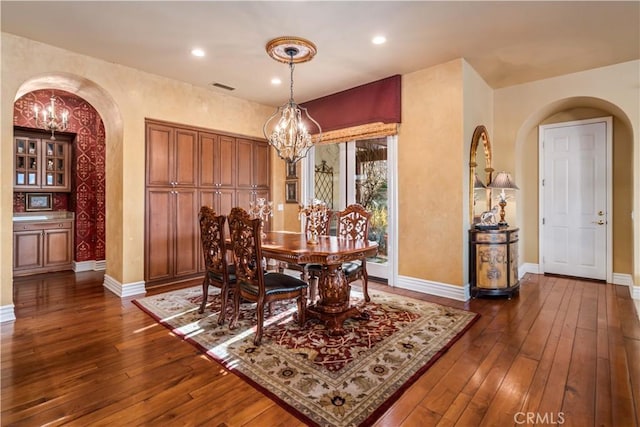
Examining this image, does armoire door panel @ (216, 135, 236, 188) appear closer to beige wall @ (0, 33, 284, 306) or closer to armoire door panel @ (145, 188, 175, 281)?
beige wall @ (0, 33, 284, 306)

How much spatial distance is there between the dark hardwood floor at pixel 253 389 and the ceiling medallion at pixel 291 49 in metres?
2.85

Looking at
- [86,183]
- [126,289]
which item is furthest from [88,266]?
[126,289]

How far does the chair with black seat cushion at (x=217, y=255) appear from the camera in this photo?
2932 mm

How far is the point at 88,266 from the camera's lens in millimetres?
5371

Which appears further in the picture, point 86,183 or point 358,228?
point 86,183

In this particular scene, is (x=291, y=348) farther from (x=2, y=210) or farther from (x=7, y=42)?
(x=7, y=42)

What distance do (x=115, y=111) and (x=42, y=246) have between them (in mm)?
2746

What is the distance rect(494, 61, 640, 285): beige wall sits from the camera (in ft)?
12.6

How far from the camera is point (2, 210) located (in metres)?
3.09

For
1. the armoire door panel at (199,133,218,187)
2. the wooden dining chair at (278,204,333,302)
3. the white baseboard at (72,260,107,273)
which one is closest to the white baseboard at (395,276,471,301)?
the wooden dining chair at (278,204,333,302)

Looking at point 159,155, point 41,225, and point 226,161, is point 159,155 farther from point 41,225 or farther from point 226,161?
point 41,225

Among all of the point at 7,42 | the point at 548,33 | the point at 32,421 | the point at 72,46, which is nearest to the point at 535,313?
the point at 548,33

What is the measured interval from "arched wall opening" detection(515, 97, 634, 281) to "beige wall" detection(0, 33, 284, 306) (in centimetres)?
479

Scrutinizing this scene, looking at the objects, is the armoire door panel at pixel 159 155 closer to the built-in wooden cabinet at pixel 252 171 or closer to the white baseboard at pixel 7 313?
the built-in wooden cabinet at pixel 252 171
